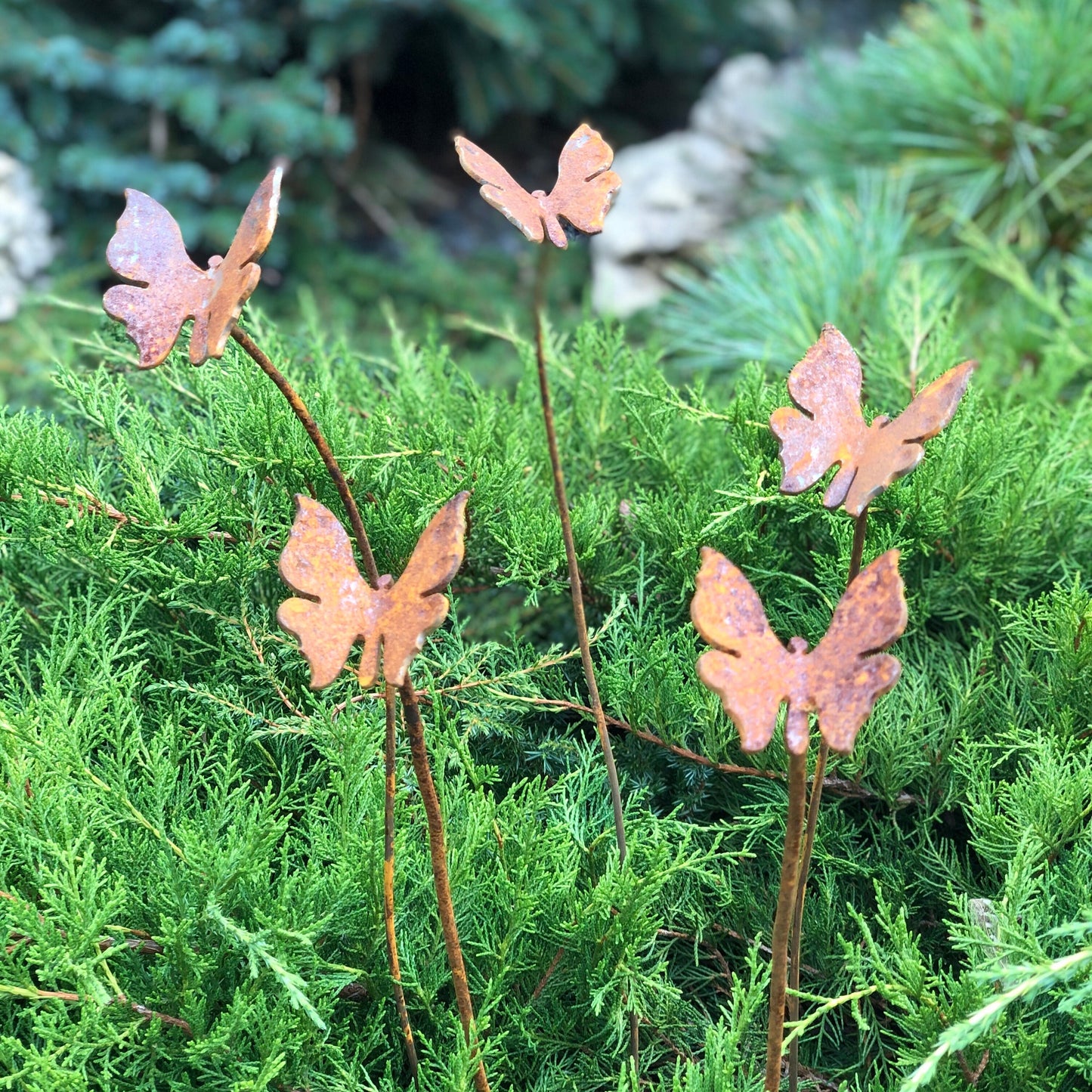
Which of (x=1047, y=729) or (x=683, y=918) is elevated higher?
(x=1047, y=729)

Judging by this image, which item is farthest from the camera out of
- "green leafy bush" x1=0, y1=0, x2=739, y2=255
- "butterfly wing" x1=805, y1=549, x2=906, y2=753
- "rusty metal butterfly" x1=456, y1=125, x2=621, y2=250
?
"green leafy bush" x1=0, y1=0, x2=739, y2=255

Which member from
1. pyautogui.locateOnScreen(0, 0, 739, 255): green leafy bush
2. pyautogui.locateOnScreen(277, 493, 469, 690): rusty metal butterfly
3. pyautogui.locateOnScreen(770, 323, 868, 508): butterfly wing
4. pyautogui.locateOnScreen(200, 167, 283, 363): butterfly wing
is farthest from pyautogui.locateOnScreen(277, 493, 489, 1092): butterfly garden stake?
pyautogui.locateOnScreen(0, 0, 739, 255): green leafy bush

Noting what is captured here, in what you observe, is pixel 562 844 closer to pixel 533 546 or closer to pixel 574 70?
pixel 533 546

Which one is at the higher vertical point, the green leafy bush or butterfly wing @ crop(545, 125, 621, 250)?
butterfly wing @ crop(545, 125, 621, 250)

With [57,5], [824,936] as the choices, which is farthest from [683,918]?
[57,5]

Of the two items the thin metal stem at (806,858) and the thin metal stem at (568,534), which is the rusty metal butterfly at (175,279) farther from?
the thin metal stem at (806,858)

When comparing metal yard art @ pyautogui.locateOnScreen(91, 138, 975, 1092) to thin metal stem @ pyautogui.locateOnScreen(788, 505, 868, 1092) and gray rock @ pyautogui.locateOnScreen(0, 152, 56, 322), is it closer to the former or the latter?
thin metal stem @ pyautogui.locateOnScreen(788, 505, 868, 1092)

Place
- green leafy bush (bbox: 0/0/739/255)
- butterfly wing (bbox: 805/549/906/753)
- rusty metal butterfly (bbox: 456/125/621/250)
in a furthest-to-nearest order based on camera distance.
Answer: green leafy bush (bbox: 0/0/739/255), rusty metal butterfly (bbox: 456/125/621/250), butterfly wing (bbox: 805/549/906/753)
